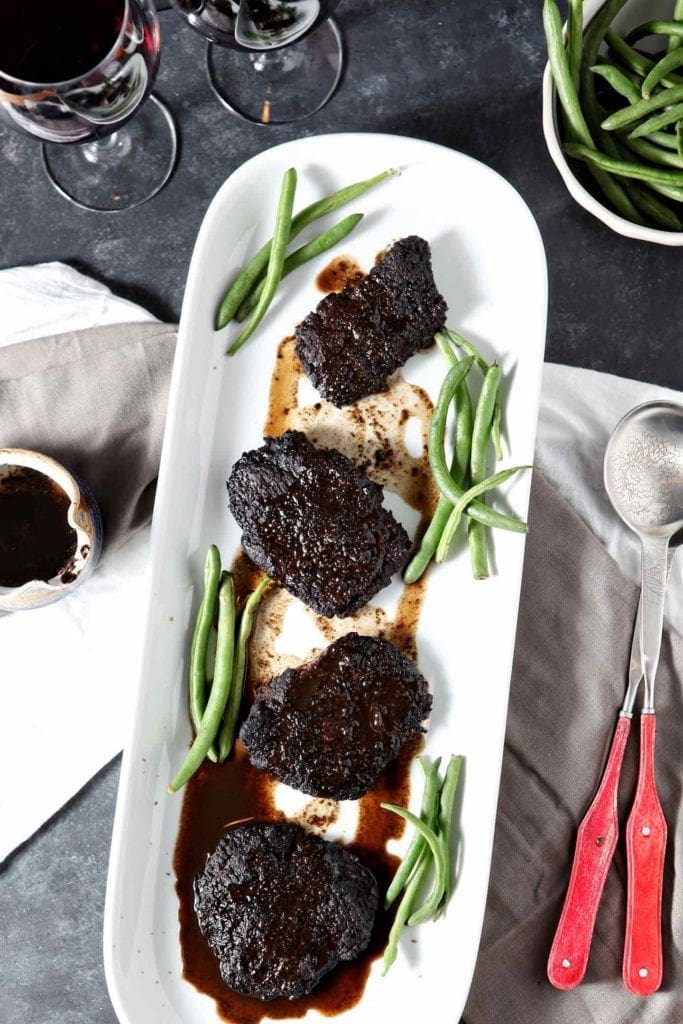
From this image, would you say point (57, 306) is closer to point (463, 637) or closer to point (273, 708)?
point (273, 708)

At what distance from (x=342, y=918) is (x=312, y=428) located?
1486mm

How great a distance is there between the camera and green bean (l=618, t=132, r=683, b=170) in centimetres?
294

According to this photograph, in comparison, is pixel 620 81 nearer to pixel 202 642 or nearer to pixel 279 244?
pixel 279 244

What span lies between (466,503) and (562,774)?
0.92 m

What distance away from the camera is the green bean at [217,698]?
291 cm

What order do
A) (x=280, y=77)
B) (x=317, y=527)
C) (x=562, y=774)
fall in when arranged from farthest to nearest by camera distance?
(x=280, y=77)
(x=562, y=774)
(x=317, y=527)

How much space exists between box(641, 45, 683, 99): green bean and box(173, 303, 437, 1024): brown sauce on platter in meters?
1.09

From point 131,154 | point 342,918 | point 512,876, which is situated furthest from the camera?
point 131,154

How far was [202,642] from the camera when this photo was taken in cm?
296

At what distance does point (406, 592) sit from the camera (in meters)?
3.09

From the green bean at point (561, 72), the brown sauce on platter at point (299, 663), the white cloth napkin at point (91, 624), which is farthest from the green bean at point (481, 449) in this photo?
the green bean at point (561, 72)

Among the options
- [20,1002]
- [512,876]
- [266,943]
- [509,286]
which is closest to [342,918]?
[266,943]

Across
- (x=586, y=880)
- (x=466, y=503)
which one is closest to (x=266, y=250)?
(x=466, y=503)

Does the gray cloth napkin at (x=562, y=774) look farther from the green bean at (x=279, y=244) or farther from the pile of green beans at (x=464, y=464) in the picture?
the green bean at (x=279, y=244)
